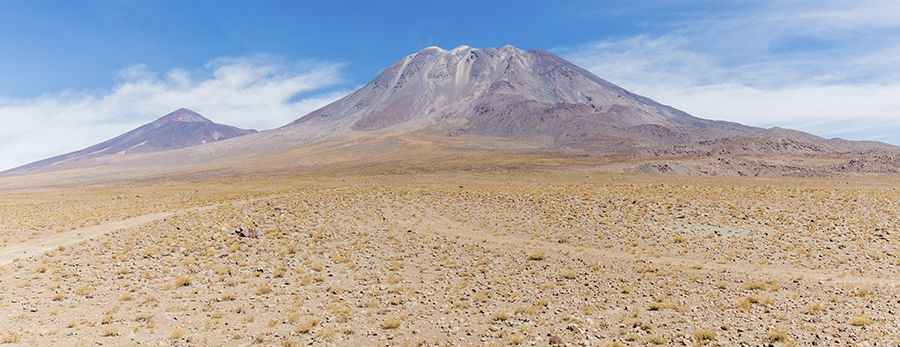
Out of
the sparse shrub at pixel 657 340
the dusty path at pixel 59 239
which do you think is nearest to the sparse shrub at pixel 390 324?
the sparse shrub at pixel 657 340

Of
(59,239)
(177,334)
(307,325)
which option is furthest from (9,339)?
(59,239)

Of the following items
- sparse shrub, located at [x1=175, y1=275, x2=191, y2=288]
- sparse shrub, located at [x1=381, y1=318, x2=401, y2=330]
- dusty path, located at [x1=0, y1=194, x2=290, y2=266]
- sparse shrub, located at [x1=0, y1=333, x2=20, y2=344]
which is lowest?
sparse shrub, located at [x1=381, y1=318, x2=401, y2=330]

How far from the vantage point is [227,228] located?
27062 mm

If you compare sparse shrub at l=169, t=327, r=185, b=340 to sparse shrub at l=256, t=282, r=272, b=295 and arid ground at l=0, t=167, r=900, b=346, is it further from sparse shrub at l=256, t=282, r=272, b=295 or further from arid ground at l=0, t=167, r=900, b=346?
sparse shrub at l=256, t=282, r=272, b=295

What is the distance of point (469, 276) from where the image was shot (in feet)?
58.2

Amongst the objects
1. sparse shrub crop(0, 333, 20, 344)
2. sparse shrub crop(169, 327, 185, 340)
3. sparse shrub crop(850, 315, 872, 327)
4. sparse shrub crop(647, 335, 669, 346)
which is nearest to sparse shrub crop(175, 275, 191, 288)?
sparse shrub crop(169, 327, 185, 340)

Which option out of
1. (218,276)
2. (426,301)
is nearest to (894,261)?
(426,301)

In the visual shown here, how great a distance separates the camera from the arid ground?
12.2 meters

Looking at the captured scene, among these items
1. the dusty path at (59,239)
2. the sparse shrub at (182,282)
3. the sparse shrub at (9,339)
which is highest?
the dusty path at (59,239)

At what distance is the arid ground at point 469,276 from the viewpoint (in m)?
12.2

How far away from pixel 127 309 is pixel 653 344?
13.7m

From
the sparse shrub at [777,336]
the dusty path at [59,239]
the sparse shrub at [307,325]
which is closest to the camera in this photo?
the sparse shrub at [777,336]

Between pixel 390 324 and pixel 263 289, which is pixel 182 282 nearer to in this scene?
pixel 263 289

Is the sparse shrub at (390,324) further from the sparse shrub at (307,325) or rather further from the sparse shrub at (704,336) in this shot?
the sparse shrub at (704,336)
